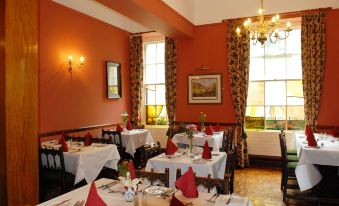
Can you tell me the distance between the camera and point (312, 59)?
6.60m

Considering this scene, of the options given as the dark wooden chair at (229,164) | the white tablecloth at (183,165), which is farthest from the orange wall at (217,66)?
the dark wooden chair at (229,164)

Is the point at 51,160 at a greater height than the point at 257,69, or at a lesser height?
lesser

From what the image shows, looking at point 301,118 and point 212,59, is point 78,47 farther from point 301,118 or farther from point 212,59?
point 301,118

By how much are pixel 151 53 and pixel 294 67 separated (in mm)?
3941

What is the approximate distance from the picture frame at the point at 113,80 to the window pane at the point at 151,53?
105cm

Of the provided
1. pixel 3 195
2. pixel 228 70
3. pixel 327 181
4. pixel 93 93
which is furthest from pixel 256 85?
pixel 3 195

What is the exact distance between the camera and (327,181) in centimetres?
486

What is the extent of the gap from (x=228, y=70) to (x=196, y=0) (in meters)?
2.01

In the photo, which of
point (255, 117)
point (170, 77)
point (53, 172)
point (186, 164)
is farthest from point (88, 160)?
point (255, 117)

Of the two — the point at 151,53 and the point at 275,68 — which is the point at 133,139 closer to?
the point at 151,53

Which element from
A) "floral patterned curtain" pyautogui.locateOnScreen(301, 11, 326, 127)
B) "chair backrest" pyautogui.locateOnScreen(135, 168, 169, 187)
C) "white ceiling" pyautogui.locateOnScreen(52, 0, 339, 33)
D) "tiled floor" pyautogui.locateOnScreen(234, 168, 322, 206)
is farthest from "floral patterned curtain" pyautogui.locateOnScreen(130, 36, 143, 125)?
"chair backrest" pyautogui.locateOnScreen(135, 168, 169, 187)

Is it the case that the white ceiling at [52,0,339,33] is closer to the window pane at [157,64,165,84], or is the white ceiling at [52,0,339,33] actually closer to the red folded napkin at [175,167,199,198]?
the window pane at [157,64,165,84]

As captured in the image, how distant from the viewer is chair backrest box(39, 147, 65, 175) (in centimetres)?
420

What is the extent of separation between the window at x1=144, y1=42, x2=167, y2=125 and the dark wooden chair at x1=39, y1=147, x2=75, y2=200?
15.0 ft
